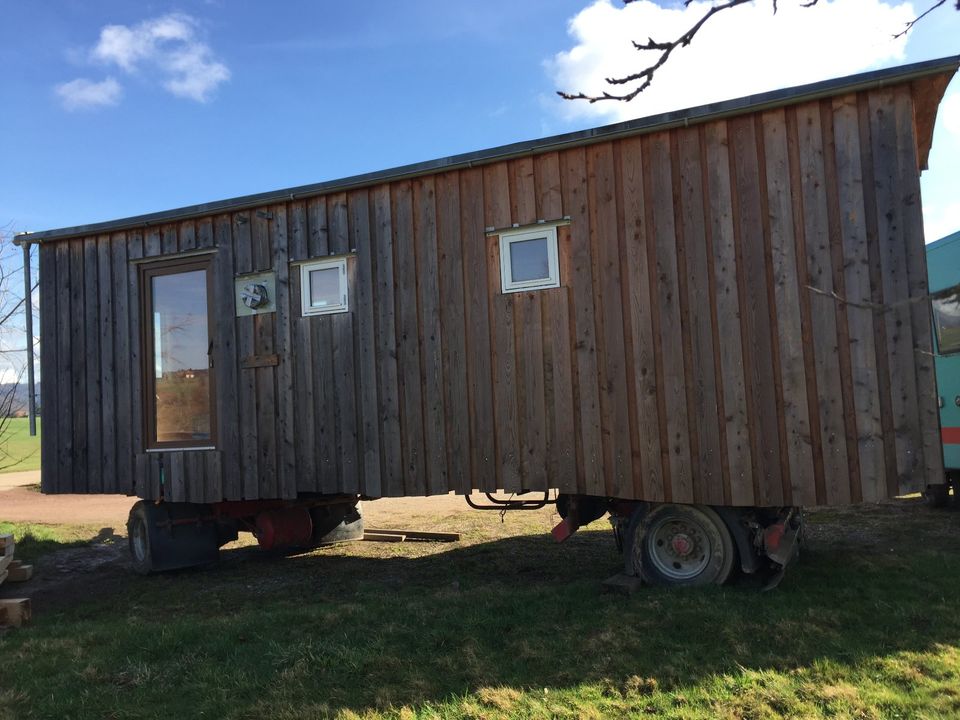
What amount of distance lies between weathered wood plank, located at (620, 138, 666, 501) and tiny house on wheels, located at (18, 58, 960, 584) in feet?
0.05

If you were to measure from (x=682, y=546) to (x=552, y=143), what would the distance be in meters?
3.21

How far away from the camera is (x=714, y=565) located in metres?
5.39

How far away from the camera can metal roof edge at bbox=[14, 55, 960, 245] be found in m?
4.95

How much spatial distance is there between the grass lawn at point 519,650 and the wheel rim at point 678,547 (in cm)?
33

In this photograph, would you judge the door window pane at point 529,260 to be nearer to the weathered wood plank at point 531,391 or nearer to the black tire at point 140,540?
the weathered wood plank at point 531,391

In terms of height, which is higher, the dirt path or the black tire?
the black tire

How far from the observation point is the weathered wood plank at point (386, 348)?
642 centimetres

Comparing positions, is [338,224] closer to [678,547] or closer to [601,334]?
[601,334]

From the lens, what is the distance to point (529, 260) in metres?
6.07

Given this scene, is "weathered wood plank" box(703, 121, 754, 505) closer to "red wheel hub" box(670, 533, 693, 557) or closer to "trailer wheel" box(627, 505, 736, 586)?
"trailer wheel" box(627, 505, 736, 586)

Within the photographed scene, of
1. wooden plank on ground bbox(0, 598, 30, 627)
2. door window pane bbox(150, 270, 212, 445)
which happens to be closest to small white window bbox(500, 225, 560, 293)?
door window pane bbox(150, 270, 212, 445)

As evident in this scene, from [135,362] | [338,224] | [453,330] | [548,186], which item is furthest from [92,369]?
[548,186]

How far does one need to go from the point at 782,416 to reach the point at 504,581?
2.70 metres

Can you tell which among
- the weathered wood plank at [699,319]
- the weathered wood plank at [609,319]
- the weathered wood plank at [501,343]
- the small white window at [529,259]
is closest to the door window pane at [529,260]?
the small white window at [529,259]
